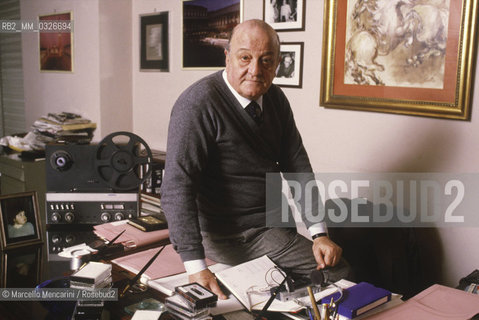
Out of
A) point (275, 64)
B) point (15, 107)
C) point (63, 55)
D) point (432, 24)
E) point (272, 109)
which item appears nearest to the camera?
point (275, 64)

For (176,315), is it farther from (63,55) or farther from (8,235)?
(63,55)

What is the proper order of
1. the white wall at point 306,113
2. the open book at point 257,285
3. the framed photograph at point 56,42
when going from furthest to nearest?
the framed photograph at point 56,42, the white wall at point 306,113, the open book at point 257,285

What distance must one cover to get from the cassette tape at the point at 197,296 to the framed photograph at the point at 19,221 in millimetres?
966

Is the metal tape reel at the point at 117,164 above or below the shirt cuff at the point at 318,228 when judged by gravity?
above

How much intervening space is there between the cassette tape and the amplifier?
0.94 m

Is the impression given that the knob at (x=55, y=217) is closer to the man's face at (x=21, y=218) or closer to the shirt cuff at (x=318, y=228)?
the man's face at (x=21, y=218)

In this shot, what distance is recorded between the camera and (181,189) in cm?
154

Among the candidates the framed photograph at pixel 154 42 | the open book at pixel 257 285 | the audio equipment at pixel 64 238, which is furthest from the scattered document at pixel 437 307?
the framed photograph at pixel 154 42

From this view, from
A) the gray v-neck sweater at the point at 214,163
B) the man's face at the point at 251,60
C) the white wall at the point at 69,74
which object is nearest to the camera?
the gray v-neck sweater at the point at 214,163

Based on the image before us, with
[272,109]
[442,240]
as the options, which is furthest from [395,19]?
[442,240]

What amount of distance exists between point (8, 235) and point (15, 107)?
3965mm

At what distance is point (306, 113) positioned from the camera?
2.84 m

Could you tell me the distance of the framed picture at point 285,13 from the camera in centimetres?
276

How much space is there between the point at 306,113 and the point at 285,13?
0.63m
